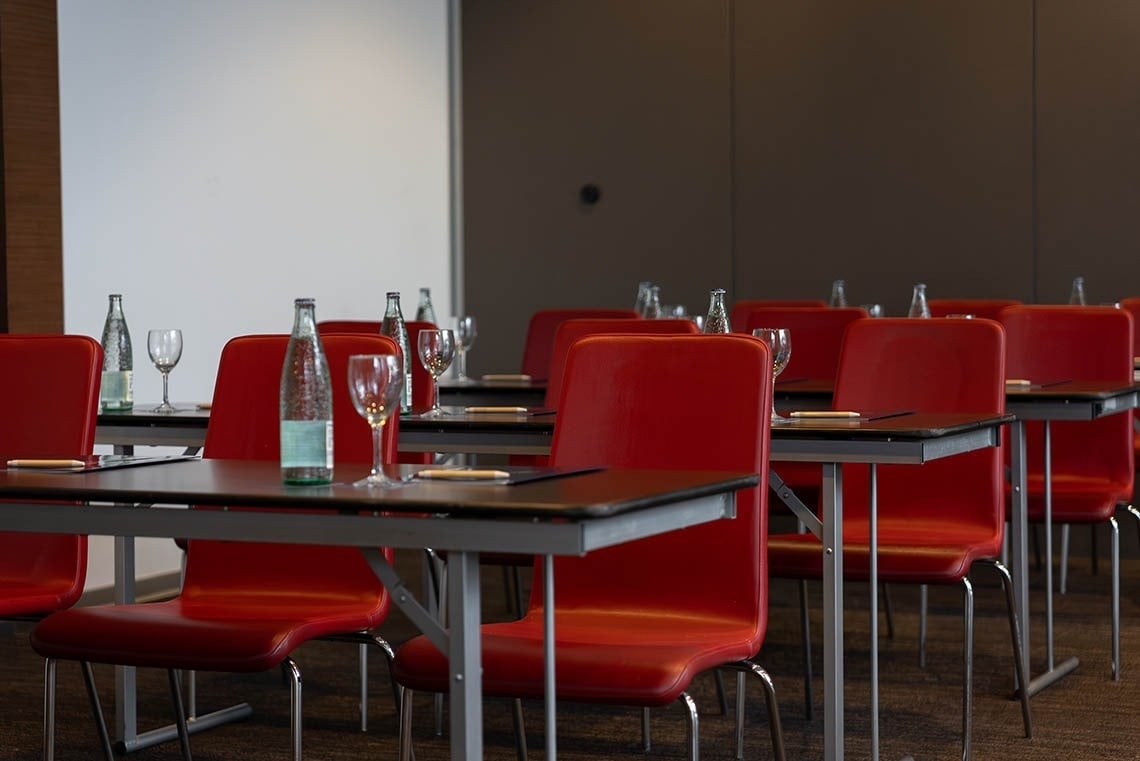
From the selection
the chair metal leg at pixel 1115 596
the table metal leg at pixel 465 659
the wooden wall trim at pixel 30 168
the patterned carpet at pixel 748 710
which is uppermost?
the wooden wall trim at pixel 30 168

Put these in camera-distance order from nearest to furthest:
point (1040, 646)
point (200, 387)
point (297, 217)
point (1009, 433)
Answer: point (1009, 433), point (1040, 646), point (200, 387), point (297, 217)

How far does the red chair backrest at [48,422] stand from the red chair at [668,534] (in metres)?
1.00

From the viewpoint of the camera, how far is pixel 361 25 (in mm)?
7156

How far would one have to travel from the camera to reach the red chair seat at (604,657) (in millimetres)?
2367

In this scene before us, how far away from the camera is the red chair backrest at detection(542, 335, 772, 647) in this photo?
107 inches

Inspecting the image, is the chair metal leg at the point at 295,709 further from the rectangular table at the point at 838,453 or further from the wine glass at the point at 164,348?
the wine glass at the point at 164,348

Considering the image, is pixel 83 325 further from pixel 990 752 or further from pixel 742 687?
pixel 990 752

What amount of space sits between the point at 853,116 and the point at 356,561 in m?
4.76

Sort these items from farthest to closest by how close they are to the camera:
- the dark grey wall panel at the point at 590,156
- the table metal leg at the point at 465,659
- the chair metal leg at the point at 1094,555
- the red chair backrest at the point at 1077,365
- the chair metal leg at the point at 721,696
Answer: the dark grey wall panel at the point at 590,156 → the chair metal leg at the point at 1094,555 → the red chair backrest at the point at 1077,365 → the chair metal leg at the point at 721,696 → the table metal leg at the point at 465,659

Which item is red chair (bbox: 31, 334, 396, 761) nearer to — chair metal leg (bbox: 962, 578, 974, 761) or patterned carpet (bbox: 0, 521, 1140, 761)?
patterned carpet (bbox: 0, 521, 1140, 761)

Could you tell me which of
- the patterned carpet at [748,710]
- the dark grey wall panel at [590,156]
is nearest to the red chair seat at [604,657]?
the patterned carpet at [748,710]

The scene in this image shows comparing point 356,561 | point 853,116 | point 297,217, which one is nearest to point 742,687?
point 356,561

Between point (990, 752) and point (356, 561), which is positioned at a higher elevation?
point (356, 561)

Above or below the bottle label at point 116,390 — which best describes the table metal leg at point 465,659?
below
